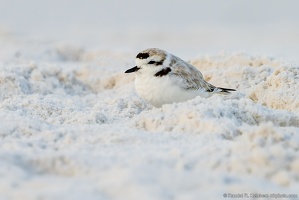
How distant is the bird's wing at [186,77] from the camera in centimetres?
600

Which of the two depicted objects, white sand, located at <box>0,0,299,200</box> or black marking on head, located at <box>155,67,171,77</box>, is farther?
black marking on head, located at <box>155,67,171,77</box>

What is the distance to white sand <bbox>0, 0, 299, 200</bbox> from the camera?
11.4ft

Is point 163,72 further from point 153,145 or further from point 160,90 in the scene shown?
point 153,145

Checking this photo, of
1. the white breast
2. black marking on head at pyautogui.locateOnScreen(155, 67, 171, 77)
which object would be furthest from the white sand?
black marking on head at pyautogui.locateOnScreen(155, 67, 171, 77)

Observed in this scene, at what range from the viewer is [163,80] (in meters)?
5.92

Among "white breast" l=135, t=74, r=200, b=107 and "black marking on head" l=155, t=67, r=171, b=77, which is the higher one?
"black marking on head" l=155, t=67, r=171, b=77

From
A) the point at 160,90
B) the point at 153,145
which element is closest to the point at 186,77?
the point at 160,90

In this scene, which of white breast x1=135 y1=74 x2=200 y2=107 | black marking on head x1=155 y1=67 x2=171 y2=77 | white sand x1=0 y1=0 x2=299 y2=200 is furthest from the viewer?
black marking on head x1=155 y1=67 x2=171 y2=77

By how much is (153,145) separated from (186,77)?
1.93 m

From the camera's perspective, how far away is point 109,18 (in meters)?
17.5

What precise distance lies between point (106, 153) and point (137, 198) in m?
0.73

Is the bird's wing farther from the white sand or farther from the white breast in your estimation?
the white sand

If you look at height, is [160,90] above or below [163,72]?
below

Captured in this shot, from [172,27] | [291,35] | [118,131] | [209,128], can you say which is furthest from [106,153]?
[172,27]
